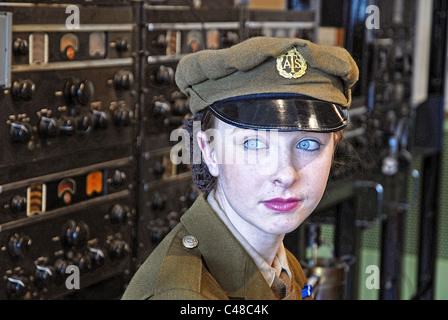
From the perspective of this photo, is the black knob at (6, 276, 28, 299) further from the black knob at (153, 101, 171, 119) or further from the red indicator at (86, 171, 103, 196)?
the black knob at (153, 101, 171, 119)

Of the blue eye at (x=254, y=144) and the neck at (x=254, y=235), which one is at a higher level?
the blue eye at (x=254, y=144)

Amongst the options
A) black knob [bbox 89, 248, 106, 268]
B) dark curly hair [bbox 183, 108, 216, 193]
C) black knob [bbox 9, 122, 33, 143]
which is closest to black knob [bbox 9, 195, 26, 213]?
black knob [bbox 9, 122, 33, 143]

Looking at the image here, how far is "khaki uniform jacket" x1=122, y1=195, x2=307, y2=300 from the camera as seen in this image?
1127mm

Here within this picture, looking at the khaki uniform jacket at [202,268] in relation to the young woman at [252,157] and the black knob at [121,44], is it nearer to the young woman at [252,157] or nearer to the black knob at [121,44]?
Answer: the young woman at [252,157]

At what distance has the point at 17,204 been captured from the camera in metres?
2.06

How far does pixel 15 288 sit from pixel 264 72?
1.16 metres

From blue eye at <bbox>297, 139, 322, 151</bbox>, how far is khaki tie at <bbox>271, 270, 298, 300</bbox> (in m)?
0.26

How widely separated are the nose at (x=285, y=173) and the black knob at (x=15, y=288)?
1149 millimetres

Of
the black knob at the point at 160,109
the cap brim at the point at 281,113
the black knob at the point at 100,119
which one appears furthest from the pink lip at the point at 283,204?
the black knob at the point at 160,109

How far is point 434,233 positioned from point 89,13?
318 centimetres

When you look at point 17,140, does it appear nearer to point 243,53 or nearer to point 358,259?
point 243,53

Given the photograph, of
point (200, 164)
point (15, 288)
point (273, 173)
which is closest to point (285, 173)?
point (273, 173)

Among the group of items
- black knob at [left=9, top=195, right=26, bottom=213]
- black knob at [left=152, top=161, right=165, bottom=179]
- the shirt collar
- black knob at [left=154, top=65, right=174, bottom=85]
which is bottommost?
black knob at [left=152, top=161, right=165, bottom=179]

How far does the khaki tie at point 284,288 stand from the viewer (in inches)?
51.6
